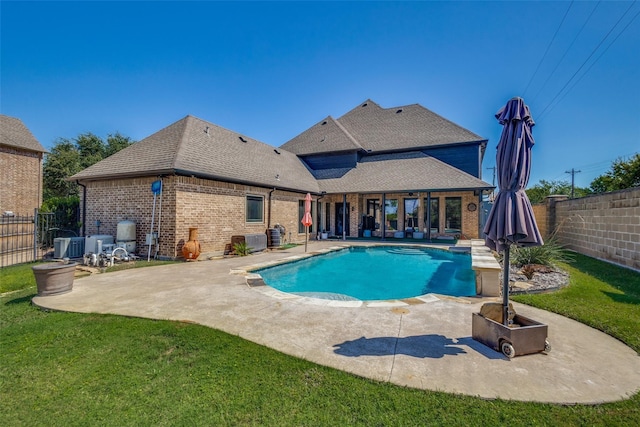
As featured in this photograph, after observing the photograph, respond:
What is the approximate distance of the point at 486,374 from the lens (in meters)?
2.68

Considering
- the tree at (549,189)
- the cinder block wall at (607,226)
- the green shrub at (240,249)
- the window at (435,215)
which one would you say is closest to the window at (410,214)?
the window at (435,215)

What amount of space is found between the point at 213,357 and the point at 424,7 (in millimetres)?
11778

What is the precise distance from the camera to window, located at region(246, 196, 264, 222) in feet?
41.2

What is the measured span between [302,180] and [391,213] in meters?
7.07

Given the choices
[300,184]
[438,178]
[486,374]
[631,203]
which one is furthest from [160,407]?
[438,178]

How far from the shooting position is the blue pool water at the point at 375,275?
728cm

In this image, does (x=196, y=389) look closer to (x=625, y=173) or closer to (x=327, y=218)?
(x=327, y=218)

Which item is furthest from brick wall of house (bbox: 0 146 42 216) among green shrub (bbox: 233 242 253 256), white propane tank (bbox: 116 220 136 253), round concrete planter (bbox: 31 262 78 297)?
round concrete planter (bbox: 31 262 78 297)

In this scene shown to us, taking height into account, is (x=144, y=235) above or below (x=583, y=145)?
below

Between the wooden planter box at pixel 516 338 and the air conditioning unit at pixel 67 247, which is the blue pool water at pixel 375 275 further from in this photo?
the air conditioning unit at pixel 67 247

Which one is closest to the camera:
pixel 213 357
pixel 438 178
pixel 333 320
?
pixel 213 357

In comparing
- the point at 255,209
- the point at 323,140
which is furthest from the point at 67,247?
the point at 323,140

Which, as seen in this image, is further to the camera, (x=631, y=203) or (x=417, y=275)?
(x=417, y=275)

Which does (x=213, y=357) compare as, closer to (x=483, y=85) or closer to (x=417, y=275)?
(x=417, y=275)
